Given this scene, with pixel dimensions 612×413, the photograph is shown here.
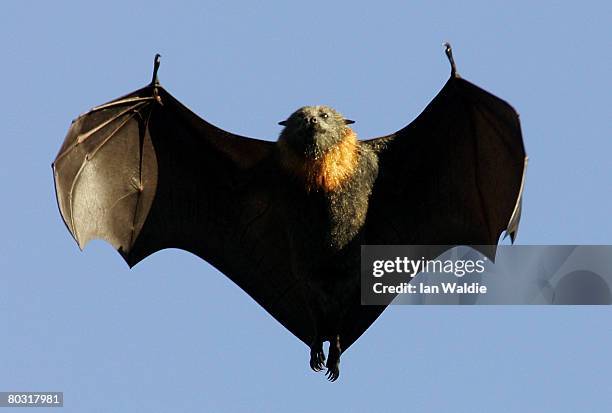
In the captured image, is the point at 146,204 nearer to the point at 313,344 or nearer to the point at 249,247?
the point at 249,247

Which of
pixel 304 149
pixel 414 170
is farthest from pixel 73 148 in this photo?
pixel 414 170

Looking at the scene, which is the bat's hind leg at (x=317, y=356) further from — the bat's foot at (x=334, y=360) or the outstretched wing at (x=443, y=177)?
the outstretched wing at (x=443, y=177)

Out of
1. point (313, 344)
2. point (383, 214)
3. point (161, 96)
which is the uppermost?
point (161, 96)

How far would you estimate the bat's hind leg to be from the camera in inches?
918

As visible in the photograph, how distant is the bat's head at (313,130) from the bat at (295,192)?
0.02 meters

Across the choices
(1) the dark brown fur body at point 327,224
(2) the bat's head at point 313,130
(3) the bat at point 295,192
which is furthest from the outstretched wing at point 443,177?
(2) the bat's head at point 313,130

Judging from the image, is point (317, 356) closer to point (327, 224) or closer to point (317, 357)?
point (317, 357)

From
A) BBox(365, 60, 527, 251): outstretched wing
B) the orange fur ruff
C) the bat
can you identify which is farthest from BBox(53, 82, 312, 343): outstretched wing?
BBox(365, 60, 527, 251): outstretched wing

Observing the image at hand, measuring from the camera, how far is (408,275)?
76.9 feet

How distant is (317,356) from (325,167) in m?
2.58

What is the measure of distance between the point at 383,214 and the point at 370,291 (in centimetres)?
110

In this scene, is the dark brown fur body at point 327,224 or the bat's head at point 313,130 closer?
the dark brown fur body at point 327,224

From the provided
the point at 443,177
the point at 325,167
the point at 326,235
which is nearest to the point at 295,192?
the point at 325,167

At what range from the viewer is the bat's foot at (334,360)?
2325 cm
